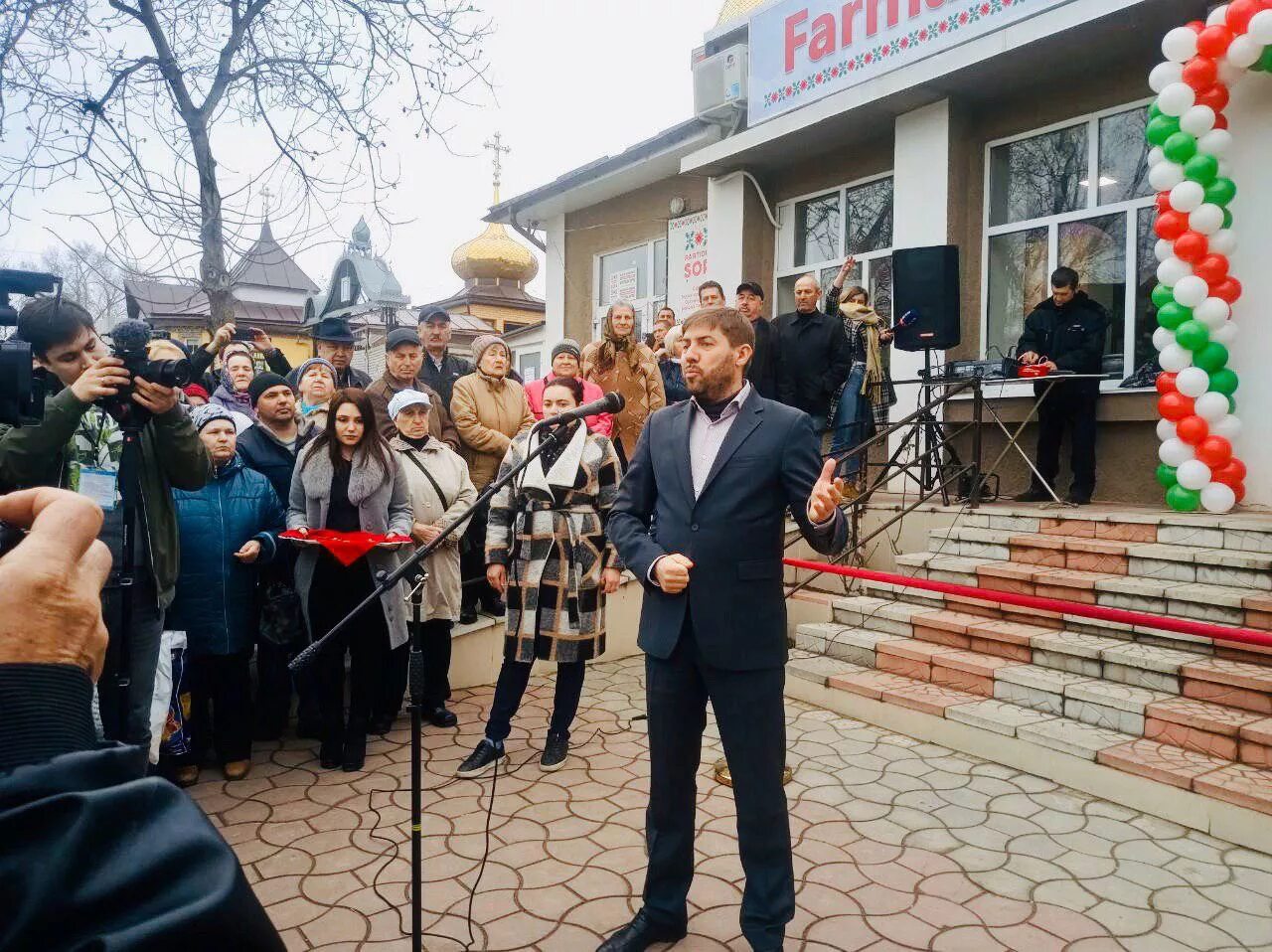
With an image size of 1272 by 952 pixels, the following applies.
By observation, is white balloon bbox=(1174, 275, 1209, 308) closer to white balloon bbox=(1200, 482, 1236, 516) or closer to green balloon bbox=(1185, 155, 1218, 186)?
green balloon bbox=(1185, 155, 1218, 186)

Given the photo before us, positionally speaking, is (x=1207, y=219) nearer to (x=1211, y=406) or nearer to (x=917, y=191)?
(x=1211, y=406)

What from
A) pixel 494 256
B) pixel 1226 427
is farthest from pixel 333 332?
pixel 494 256

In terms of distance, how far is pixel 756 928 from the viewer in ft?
8.97

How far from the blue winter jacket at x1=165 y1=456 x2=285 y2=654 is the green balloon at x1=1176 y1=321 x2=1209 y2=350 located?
620 cm

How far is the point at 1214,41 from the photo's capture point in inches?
235

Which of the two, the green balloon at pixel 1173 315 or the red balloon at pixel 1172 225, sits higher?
the red balloon at pixel 1172 225

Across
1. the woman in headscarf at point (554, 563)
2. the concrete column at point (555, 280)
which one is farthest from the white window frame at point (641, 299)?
the woman in headscarf at point (554, 563)

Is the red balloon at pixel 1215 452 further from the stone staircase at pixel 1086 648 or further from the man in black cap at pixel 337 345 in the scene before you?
the man in black cap at pixel 337 345

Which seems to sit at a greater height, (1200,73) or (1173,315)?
(1200,73)

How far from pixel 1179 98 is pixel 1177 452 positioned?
8.23 ft

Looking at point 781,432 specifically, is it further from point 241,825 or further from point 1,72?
point 1,72

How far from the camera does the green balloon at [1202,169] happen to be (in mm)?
6078

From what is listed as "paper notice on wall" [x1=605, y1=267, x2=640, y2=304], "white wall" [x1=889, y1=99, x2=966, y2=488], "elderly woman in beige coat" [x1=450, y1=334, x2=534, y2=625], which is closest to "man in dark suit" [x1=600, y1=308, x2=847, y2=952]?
"elderly woman in beige coat" [x1=450, y1=334, x2=534, y2=625]

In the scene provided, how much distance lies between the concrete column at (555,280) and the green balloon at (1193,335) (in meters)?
9.87
